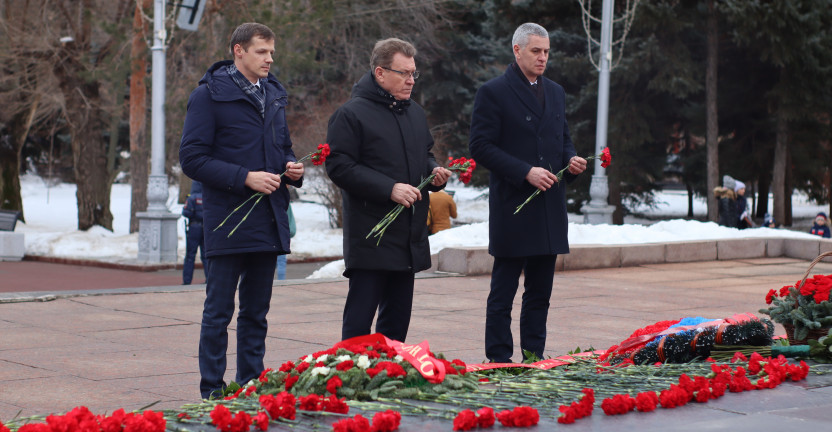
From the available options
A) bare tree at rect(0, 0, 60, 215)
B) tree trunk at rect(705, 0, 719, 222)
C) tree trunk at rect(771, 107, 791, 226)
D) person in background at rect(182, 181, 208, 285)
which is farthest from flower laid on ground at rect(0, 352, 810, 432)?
tree trunk at rect(771, 107, 791, 226)

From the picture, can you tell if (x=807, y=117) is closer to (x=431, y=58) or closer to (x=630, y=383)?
(x=431, y=58)

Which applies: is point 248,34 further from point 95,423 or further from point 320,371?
point 95,423

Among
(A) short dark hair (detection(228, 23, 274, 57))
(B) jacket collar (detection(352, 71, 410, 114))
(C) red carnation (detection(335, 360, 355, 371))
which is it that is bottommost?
(C) red carnation (detection(335, 360, 355, 371))

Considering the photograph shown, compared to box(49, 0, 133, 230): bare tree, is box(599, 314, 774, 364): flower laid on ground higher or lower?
lower

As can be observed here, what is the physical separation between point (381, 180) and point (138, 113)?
17644 millimetres

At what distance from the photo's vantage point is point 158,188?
54.6 feet

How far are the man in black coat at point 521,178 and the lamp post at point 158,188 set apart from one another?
1131cm

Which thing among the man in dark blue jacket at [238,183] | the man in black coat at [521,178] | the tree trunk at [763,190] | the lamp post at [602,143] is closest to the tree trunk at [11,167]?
the lamp post at [602,143]

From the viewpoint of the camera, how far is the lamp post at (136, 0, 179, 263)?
53.9 feet

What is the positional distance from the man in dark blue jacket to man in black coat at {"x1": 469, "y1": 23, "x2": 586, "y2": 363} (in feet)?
4.31

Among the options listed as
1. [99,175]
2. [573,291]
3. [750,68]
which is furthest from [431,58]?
[573,291]

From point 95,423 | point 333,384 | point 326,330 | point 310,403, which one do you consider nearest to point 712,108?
point 326,330

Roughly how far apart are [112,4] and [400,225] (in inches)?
762

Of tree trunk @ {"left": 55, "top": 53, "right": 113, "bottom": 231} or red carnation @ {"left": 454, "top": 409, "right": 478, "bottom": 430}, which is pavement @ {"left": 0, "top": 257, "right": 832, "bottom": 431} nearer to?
red carnation @ {"left": 454, "top": 409, "right": 478, "bottom": 430}
